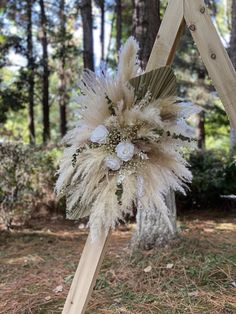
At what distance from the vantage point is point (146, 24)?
2.98 meters

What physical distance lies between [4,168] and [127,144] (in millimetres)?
A: 2792

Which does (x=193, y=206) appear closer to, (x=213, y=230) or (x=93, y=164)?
(x=213, y=230)

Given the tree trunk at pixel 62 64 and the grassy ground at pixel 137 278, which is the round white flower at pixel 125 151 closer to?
the grassy ground at pixel 137 278

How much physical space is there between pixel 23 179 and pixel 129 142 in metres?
2.95

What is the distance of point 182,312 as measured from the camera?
2068mm

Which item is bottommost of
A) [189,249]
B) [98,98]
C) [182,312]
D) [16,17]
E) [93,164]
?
[182,312]

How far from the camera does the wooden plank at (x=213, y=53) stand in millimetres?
1436

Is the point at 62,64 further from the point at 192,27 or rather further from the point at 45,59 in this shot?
the point at 192,27

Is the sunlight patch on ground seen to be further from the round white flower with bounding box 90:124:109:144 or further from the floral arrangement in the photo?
the round white flower with bounding box 90:124:109:144

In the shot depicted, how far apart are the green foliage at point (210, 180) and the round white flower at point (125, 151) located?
2.97 m

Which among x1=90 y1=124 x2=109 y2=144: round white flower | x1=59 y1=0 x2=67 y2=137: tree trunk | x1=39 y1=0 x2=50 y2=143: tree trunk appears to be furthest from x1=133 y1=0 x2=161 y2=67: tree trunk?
x1=39 y1=0 x2=50 y2=143: tree trunk

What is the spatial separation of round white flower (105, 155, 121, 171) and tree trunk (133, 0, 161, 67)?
1.69 m

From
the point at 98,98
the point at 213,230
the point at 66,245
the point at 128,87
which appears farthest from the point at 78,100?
the point at 213,230

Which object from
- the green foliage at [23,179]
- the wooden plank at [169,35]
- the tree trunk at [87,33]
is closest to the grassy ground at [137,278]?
the green foliage at [23,179]
